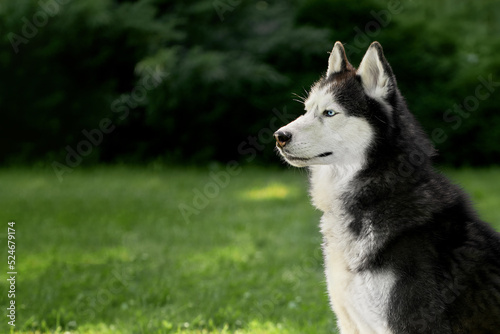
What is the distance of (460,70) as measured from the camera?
42.4 ft

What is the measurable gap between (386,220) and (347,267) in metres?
0.31

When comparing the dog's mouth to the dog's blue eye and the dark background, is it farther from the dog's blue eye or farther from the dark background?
the dark background

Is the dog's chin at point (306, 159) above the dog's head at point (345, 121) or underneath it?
underneath

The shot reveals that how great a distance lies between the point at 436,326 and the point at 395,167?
2.72 feet

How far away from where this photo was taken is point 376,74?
318 centimetres

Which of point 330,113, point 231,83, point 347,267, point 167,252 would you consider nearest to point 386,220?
point 347,267

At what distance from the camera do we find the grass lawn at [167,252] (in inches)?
194

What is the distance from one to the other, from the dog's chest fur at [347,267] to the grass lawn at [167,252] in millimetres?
606

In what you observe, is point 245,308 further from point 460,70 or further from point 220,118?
point 460,70

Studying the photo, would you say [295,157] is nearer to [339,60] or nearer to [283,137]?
[283,137]

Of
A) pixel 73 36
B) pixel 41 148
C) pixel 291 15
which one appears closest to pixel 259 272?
pixel 73 36

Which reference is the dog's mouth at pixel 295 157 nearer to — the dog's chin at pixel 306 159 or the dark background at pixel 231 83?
the dog's chin at pixel 306 159

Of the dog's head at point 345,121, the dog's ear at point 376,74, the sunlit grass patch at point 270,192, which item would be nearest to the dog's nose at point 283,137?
the dog's head at point 345,121

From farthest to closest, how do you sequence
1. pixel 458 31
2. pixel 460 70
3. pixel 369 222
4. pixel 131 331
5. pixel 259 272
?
1. pixel 458 31
2. pixel 460 70
3. pixel 259 272
4. pixel 131 331
5. pixel 369 222
